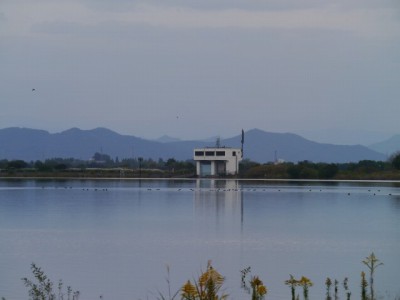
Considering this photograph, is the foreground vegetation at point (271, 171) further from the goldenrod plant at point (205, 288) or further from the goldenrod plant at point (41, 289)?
the goldenrod plant at point (205, 288)

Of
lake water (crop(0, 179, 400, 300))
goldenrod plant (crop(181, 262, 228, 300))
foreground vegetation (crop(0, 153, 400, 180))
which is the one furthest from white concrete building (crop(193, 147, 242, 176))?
goldenrod plant (crop(181, 262, 228, 300))

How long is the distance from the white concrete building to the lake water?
55.9m

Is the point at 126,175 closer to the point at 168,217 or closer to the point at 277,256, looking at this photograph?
the point at 168,217

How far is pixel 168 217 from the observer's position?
34.7 metres

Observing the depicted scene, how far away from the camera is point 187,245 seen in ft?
74.5

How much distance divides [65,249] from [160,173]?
9543 centimetres

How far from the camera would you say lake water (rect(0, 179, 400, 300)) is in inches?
635

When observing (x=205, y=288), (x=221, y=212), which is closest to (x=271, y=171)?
(x=221, y=212)

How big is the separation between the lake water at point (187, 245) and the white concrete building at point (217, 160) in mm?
55895

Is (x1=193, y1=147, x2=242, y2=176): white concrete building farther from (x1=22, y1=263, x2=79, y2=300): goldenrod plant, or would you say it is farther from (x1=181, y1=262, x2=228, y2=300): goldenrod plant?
(x1=181, y1=262, x2=228, y2=300): goldenrod plant

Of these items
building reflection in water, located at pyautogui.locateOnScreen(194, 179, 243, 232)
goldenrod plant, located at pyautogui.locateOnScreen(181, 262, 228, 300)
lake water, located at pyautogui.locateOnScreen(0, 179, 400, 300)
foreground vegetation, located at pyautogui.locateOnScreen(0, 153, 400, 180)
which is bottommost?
lake water, located at pyautogui.locateOnScreen(0, 179, 400, 300)

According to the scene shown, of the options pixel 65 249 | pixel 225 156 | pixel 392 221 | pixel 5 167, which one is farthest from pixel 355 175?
pixel 65 249

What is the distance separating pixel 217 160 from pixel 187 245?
7708 cm

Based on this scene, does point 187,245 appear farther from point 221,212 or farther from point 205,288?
point 205,288
